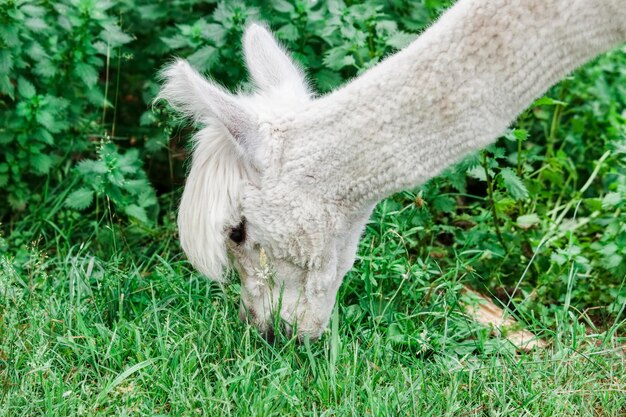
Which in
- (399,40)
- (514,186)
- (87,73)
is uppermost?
(399,40)

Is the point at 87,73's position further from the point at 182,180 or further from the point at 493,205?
the point at 493,205

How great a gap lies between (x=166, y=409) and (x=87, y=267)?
1407 mm

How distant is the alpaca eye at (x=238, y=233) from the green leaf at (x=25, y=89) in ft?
6.41

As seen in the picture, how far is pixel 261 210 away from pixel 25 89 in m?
2.15

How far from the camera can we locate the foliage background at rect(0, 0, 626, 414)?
4.39 metres

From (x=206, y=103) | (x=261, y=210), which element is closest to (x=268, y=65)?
(x=206, y=103)

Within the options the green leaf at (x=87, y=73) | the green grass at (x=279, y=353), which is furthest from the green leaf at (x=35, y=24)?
the green grass at (x=279, y=353)

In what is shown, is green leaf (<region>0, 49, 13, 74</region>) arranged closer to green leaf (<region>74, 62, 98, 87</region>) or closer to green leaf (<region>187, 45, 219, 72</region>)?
green leaf (<region>74, 62, 98, 87</region>)

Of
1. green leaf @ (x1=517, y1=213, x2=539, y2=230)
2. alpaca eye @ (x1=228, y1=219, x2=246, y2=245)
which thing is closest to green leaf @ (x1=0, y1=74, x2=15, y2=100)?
alpaca eye @ (x1=228, y1=219, x2=246, y2=245)

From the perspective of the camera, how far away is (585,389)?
12.5 ft

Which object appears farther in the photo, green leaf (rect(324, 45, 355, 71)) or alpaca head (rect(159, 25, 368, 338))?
green leaf (rect(324, 45, 355, 71))

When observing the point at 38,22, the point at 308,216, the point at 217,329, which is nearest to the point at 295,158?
the point at 308,216

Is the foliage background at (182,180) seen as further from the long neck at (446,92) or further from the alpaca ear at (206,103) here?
the long neck at (446,92)

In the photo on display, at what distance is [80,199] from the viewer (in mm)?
4922
